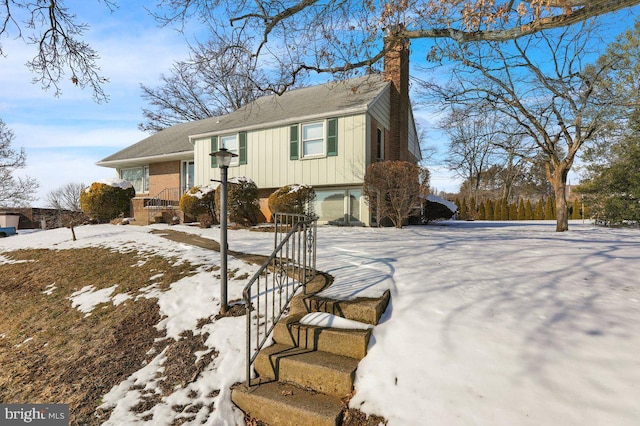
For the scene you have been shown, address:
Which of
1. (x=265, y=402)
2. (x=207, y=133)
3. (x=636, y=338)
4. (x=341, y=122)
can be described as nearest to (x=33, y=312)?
(x=265, y=402)

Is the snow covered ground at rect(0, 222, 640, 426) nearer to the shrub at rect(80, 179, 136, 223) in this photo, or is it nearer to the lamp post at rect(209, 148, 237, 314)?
the lamp post at rect(209, 148, 237, 314)

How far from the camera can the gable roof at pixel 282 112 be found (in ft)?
40.3

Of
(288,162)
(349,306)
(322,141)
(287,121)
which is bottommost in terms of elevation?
(349,306)

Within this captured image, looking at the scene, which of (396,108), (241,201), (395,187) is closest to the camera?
(395,187)

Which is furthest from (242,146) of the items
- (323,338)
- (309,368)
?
(309,368)

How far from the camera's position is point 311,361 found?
275 cm

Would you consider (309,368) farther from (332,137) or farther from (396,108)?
(396,108)

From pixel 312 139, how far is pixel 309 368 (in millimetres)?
10881

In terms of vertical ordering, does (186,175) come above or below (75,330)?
above

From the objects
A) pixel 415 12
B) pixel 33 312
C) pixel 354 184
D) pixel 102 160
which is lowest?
pixel 33 312

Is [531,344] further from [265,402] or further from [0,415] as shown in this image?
[0,415]

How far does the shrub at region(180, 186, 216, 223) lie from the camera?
12.0 m

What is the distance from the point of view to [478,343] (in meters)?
2.64

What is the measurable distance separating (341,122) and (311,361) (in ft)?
34.5
